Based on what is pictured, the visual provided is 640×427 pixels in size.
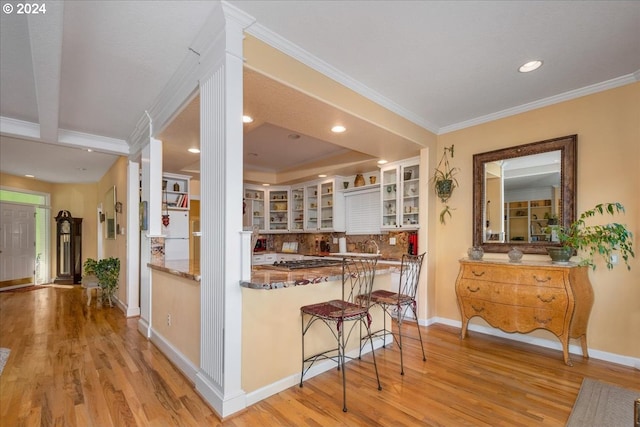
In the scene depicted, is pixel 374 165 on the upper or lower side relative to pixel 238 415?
upper

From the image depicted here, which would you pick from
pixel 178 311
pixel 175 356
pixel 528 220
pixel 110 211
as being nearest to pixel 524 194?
pixel 528 220

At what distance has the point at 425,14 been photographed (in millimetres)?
2125

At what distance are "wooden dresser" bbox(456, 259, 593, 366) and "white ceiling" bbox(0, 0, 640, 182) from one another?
188 centimetres

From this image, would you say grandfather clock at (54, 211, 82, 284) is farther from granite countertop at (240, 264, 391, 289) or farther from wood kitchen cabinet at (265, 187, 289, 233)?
granite countertop at (240, 264, 391, 289)

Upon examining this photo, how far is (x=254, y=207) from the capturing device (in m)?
7.07

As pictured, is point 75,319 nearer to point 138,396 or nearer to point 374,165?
point 138,396

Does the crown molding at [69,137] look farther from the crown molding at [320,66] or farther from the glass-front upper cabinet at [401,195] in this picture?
the glass-front upper cabinet at [401,195]

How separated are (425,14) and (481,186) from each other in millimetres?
2486

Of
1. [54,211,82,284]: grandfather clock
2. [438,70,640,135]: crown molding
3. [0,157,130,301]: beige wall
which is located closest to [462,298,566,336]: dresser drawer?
[438,70,640,135]: crown molding

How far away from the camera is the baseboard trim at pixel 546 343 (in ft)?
9.64

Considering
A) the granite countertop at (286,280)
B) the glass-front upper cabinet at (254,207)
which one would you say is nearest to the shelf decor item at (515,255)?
the granite countertop at (286,280)

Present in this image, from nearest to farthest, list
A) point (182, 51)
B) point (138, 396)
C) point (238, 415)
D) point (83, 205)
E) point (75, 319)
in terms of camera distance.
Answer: point (238, 415), point (138, 396), point (182, 51), point (75, 319), point (83, 205)

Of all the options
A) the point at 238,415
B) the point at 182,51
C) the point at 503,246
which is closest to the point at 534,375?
the point at 503,246

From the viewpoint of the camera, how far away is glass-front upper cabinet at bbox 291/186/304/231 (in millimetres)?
6898
